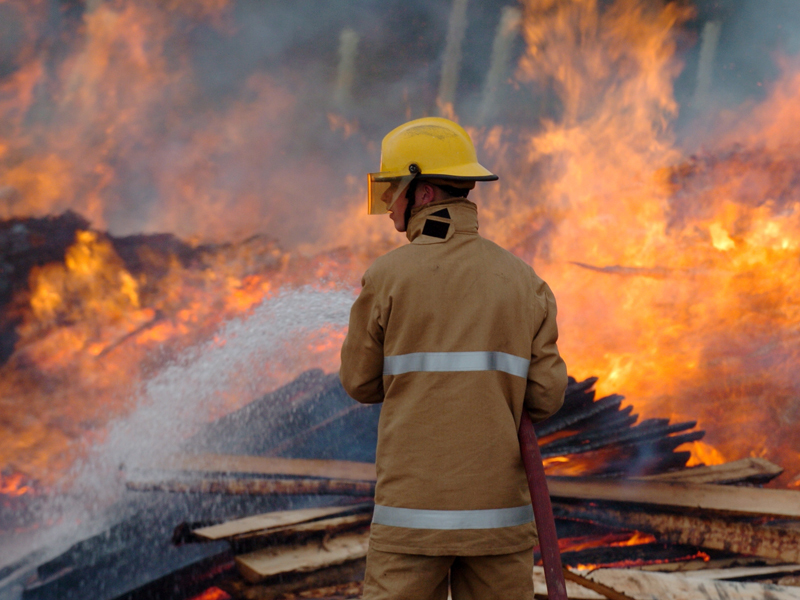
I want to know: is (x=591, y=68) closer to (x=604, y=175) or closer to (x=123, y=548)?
(x=604, y=175)

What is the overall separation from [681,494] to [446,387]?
3.41m

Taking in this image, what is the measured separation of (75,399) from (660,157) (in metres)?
4.88

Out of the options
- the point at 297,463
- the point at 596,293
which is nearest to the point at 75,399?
the point at 297,463

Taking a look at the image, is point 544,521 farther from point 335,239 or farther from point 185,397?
point 335,239

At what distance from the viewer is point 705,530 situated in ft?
14.5

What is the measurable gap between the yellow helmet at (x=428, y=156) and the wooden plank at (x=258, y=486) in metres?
2.69

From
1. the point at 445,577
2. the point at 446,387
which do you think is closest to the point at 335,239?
the point at 446,387

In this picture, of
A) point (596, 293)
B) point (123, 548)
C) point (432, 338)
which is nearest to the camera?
point (432, 338)

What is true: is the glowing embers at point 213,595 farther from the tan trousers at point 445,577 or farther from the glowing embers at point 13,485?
the tan trousers at point 445,577

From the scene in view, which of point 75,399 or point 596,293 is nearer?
point 75,399

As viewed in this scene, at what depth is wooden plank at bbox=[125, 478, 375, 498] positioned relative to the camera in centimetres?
418

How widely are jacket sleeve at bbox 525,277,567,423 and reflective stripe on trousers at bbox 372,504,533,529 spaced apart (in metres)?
0.36

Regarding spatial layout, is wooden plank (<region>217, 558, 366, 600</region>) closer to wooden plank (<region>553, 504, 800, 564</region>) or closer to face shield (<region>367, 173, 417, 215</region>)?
wooden plank (<region>553, 504, 800, 564</region>)

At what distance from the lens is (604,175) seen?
551 centimetres
